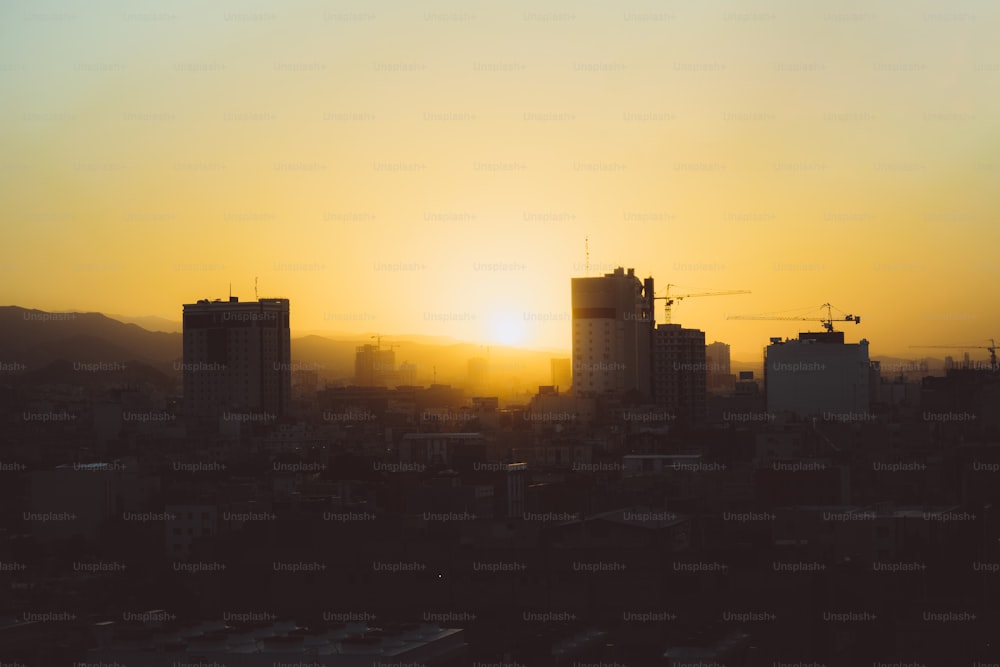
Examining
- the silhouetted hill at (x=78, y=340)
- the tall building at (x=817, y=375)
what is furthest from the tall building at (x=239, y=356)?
the tall building at (x=817, y=375)

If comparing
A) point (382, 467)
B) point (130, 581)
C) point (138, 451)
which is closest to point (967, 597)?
point (130, 581)

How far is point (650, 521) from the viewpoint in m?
17.6

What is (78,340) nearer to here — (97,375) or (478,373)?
(97,375)

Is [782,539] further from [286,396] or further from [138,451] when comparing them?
[286,396]

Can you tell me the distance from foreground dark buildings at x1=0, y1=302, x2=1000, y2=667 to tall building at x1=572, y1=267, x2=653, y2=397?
21.4 m

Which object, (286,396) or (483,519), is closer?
(483,519)

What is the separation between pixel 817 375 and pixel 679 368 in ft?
16.9

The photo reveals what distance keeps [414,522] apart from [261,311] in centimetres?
3379

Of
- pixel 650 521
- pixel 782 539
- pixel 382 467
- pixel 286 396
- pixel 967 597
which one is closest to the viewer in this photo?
pixel 967 597

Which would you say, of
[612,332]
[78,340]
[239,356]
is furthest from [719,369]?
[78,340]

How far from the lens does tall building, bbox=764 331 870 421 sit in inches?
1980

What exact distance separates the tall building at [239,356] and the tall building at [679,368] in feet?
45.0

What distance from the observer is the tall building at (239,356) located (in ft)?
167

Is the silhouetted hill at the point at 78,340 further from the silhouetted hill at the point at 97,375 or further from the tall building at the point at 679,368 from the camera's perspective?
the tall building at the point at 679,368
